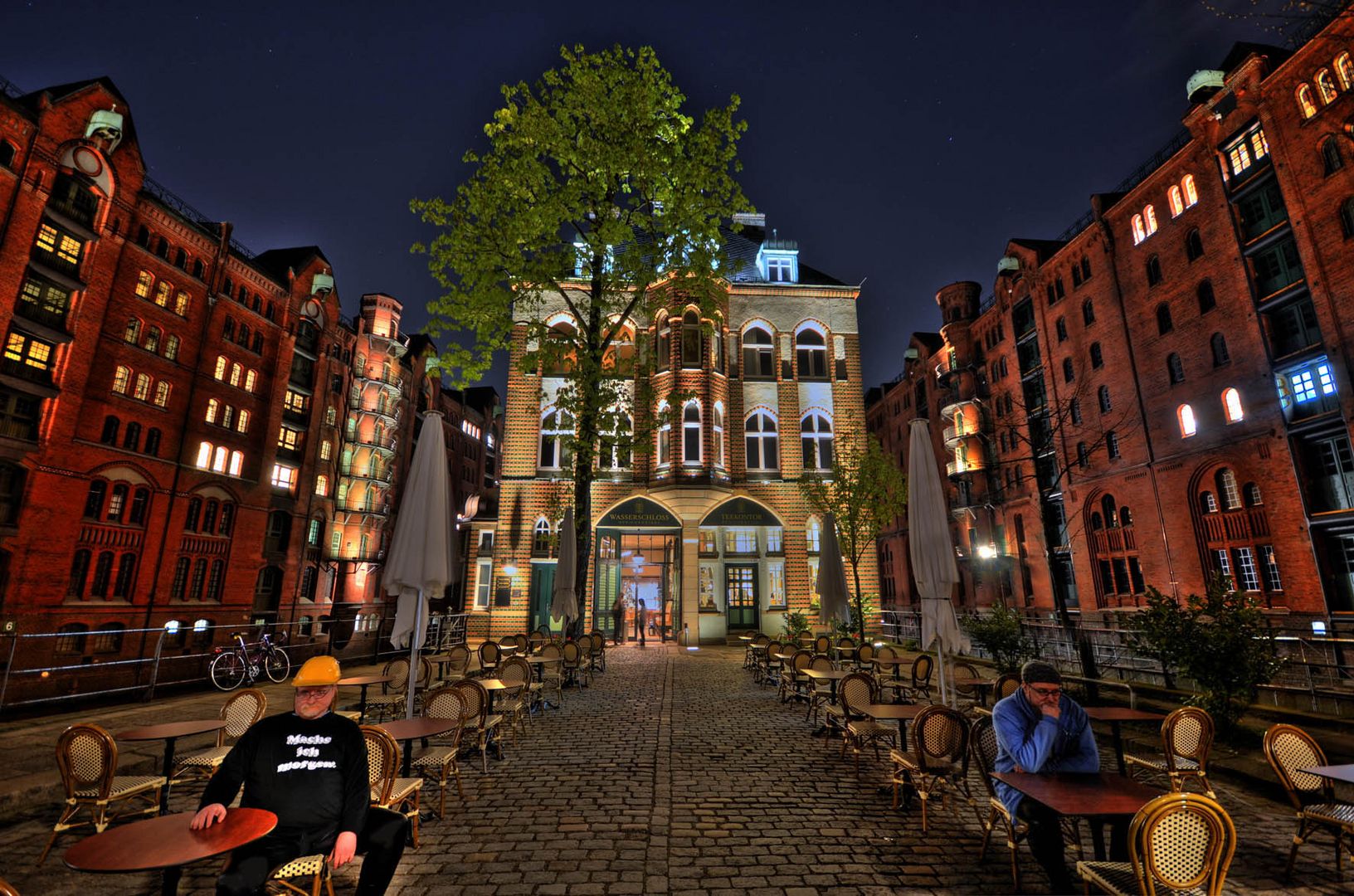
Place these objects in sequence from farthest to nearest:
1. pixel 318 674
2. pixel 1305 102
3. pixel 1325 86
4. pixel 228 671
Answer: pixel 1305 102
pixel 228 671
pixel 1325 86
pixel 318 674

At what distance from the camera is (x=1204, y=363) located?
24.7 metres

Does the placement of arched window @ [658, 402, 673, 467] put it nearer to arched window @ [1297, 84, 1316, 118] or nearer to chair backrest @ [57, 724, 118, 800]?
chair backrest @ [57, 724, 118, 800]

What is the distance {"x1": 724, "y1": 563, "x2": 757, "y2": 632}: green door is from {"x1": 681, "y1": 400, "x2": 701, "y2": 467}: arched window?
5163 mm

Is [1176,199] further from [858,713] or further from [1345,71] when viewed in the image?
[858,713]

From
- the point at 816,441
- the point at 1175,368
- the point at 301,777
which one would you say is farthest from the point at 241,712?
the point at 1175,368

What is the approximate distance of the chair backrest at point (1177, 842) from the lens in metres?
3.27

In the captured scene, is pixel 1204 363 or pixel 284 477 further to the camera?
pixel 284 477

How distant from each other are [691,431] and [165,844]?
2314 centimetres

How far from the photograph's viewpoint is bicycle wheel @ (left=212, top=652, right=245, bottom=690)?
784 inches

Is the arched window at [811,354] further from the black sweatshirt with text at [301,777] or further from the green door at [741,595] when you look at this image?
the black sweatshirt with text at [301,777]

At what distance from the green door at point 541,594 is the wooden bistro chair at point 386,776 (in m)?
20.5

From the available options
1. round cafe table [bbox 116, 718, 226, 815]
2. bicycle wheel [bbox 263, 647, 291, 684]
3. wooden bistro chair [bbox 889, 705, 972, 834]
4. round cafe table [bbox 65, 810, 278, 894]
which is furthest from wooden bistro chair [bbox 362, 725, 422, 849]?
bicycle wheel [bbox 263, 647, 291, 684]

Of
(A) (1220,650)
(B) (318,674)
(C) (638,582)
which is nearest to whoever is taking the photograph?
(B) (318,674)

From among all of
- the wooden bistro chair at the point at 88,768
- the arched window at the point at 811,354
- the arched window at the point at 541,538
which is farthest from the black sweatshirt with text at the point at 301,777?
the arched window at the point at 811,354
